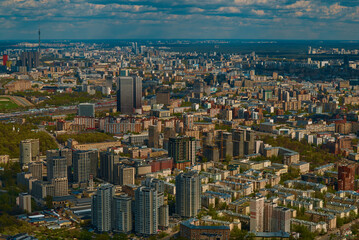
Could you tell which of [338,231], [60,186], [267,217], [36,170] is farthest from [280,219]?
[36,170]

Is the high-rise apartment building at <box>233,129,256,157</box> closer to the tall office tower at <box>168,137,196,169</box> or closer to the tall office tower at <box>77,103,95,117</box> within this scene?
the tall office tower at <box>168,137,196,169</box>

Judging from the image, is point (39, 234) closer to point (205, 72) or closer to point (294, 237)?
point (294, 237)

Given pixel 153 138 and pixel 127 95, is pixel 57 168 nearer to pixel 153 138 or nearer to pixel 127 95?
pixel 153 138

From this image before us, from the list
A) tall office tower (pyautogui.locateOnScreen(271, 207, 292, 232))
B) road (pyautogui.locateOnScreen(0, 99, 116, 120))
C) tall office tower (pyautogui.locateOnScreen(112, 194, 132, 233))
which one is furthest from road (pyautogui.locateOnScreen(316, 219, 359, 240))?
road (pyautogui.locateOnScreen(0, 99, 116, 120))

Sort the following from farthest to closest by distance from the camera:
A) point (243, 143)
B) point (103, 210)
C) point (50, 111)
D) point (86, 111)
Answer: point (50, 111) → point (86, 111) → point (243, 143) → point (103, 210)

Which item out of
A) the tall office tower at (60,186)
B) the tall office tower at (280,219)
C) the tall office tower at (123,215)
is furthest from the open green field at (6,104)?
the tall office tower at (280,219)

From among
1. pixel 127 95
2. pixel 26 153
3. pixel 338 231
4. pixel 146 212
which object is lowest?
pixel 338 231

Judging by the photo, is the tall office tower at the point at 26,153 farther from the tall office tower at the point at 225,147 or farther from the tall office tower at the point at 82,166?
the tall office tower at the point at 225,147
